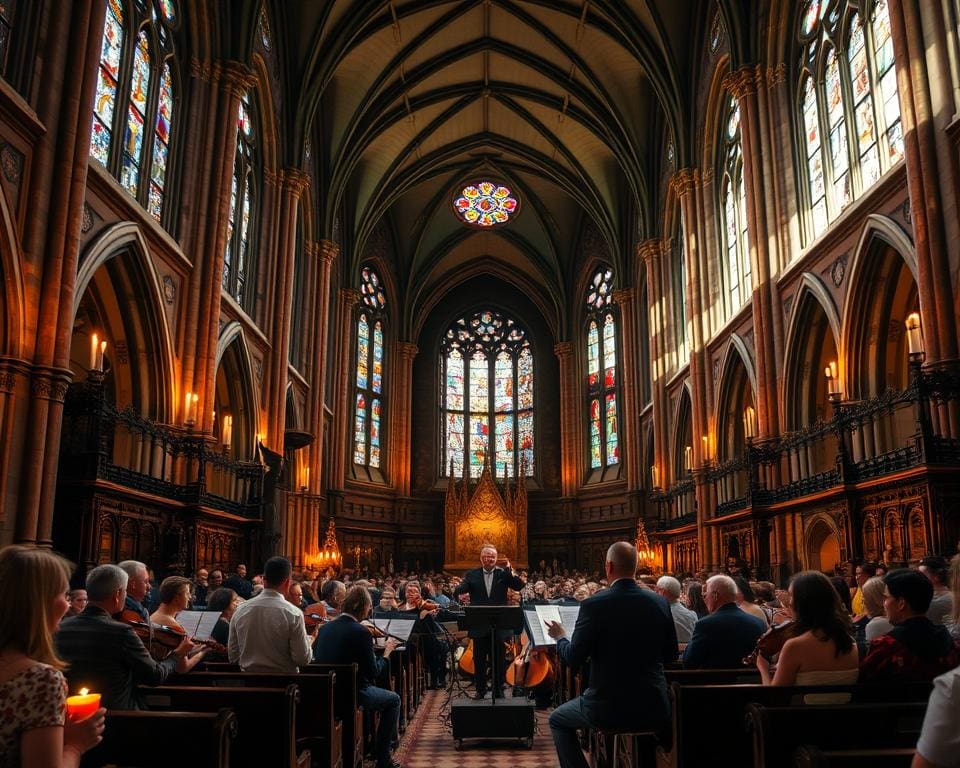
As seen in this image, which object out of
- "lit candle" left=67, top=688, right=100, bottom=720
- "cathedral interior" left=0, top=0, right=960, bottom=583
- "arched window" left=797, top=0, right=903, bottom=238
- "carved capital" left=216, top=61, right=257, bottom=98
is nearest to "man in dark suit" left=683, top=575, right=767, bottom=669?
"lit candle" left=67, top=688, right=100, bottom=720

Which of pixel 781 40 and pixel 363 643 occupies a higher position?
pixel 781 40

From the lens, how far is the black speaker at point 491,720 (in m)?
8.57

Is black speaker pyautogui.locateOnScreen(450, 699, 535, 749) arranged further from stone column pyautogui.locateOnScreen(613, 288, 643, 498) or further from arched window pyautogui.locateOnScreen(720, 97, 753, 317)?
stone column pyautogui.locateOnScreen(613, 288, 643, 498)

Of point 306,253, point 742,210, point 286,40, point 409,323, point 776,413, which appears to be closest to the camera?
point 776,413

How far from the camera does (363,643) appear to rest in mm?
6809

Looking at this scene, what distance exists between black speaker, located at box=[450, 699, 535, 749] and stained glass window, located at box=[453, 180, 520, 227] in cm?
3152

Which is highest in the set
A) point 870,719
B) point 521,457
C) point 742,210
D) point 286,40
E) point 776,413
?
point 286,40

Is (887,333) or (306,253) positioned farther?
(306,253)

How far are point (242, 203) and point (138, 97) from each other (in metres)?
5.60

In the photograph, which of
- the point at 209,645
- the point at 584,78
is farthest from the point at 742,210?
the point at 209,645

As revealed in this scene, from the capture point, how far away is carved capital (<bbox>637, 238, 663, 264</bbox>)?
29031 millimetres

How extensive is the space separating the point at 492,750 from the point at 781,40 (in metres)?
17.0

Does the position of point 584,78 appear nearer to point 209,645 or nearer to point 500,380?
point 500,380

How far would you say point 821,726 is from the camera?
3965 millimetres
